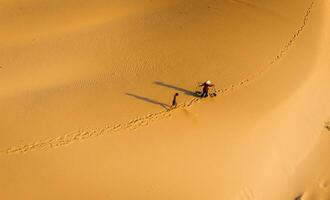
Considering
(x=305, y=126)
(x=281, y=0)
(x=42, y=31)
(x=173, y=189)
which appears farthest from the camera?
(x=281, y=0)

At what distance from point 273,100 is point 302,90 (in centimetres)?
132

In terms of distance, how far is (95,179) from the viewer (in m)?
11.8

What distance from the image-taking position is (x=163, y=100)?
47.4 feet

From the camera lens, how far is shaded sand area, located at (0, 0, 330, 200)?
12.0 meters

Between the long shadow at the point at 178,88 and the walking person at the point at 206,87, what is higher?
the long shadow at the point at 178,88

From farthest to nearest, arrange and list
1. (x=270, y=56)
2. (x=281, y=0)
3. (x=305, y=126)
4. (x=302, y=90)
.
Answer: (x=281, y=0), (x=270, y=56), (x=302, y=90), (x=305, y=126)

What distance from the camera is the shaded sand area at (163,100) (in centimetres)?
1205

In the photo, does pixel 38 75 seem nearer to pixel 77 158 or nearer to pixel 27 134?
pixel 27 134

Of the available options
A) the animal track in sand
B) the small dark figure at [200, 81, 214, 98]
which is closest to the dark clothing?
the small dark figure at [200, 81, 214, 98]

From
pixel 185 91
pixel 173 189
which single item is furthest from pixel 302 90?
pixel 173 189

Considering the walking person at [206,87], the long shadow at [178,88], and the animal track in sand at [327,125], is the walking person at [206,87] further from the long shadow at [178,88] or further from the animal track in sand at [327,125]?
the animal track in sand at [327,125]

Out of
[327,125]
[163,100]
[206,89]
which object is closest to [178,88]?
[163,100]

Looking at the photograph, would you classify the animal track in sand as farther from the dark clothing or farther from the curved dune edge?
the dark clothing

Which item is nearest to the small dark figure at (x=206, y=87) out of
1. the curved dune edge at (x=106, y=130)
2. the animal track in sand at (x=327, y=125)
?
the curved dune edge at (x=106, y=130)
